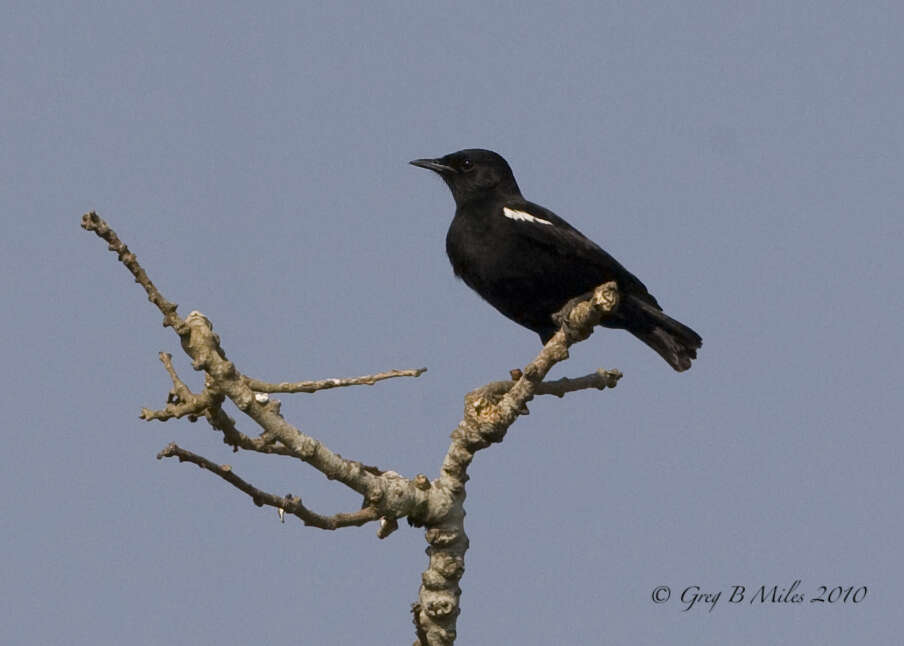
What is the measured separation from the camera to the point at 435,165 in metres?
8.88

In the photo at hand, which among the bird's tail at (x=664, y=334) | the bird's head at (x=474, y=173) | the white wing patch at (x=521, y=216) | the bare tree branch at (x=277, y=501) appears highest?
the bird's head at (x=474, y=173)

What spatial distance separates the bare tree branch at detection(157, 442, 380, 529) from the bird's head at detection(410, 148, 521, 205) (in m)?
3.91

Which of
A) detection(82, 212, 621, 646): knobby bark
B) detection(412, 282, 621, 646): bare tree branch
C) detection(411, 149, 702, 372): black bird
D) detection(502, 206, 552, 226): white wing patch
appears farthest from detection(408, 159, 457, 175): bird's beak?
detection(412, 282, 621, 646): bare tree branch

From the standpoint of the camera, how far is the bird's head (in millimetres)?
8664

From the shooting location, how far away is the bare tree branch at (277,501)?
4.48 metres

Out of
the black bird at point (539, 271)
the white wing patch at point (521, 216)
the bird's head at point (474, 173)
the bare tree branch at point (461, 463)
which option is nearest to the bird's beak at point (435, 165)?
the bird's head at point (474, 173)

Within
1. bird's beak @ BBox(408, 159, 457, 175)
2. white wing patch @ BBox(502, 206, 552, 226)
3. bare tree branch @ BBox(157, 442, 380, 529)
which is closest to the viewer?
bare tree branch @ BBox(157, 442, 380, 529)

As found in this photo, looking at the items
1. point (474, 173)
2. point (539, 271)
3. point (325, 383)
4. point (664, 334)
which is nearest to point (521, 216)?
point (539, 271)

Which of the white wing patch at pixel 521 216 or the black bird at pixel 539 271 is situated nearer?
the black bird at pixel 539 271

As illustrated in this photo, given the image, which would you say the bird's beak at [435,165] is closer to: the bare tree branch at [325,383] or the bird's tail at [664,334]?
the bird's tail at [664,334]

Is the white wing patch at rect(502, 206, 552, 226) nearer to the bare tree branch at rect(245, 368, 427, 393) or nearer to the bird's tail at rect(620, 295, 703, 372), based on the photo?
the bird's tail at rect(620, 295, 703, 372)

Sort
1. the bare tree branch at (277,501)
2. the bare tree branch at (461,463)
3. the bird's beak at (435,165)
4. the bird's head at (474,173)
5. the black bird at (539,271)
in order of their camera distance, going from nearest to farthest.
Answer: the bare tree branch at (277,501) < the bare tree branch at (461,463) < the black bird at (539,271) < the bird's head at (474,173) < the bird's beak at (435,165)

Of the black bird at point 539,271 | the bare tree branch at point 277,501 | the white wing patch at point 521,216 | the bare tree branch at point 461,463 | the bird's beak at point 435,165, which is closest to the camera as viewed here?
the bare tree branch at point 277,501

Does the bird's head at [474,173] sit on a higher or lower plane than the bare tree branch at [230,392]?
higher
